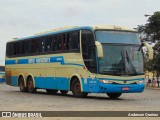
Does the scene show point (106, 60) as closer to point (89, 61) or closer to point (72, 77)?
point (89, 61)

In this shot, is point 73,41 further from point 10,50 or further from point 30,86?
point 10,50

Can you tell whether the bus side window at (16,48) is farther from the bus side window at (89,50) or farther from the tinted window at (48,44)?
the bus side window at (89,50)

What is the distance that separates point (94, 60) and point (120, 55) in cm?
124

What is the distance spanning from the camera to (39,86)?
98.5 ft

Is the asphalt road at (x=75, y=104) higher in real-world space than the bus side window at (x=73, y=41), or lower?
lower

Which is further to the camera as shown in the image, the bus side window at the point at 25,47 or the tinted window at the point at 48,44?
the bus side window at the point at 25,47

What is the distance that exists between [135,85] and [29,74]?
30.2ft

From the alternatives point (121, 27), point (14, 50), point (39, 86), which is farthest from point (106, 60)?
point (14, 50)

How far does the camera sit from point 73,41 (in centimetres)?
2547

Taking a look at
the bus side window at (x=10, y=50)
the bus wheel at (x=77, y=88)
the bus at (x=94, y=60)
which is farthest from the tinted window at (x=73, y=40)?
the bus side window at (x=10, y=50)

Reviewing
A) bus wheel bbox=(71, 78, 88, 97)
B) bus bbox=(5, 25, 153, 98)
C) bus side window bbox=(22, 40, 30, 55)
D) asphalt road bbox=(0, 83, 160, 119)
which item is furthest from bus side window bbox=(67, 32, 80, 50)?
bus side window bbox=(22, 40, 30, 55)

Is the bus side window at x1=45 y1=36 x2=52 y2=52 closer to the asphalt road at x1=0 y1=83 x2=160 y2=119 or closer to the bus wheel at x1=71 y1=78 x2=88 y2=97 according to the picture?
the bus wheel at x1=71 y1=78 x2=88 y2=97

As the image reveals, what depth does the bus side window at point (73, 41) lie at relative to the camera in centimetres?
2509

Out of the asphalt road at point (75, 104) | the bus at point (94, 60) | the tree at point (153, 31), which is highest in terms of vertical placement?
the tree at point (153, 31)
